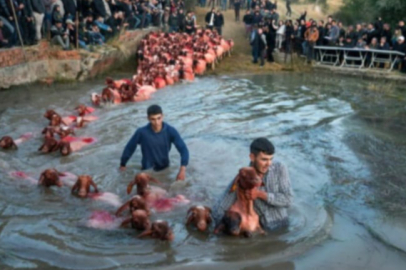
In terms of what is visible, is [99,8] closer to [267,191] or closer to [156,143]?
[156,143]

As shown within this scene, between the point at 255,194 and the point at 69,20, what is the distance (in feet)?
45.2

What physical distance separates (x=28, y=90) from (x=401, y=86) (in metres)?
13.0

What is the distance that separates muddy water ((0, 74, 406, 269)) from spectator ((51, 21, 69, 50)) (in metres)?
1.61

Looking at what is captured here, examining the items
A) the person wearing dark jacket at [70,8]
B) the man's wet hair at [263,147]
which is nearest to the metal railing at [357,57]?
the person wearing dark jacket at [70,8]

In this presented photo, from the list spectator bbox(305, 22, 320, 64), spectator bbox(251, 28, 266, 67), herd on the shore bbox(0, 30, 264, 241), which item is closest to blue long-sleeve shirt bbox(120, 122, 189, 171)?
herd on the shore bbox(0, 30, 264, 241)

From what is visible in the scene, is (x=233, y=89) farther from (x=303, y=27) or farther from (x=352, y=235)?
(x=352, y=235)

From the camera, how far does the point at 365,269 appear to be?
5.83 m

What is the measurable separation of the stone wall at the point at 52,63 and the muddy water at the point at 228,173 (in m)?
0.62

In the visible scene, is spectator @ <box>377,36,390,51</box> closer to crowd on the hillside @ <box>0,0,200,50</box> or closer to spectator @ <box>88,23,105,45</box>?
crowd on the hillside @ <box>0,0,200,50</box>

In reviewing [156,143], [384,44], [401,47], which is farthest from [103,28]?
[156,143]

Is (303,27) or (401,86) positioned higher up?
(303,27)

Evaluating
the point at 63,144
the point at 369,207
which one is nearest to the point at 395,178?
the point at 369,207

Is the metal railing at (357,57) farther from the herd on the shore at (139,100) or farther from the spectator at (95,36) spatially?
the spectator at (95,36)

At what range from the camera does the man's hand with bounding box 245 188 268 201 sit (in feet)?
19.2
